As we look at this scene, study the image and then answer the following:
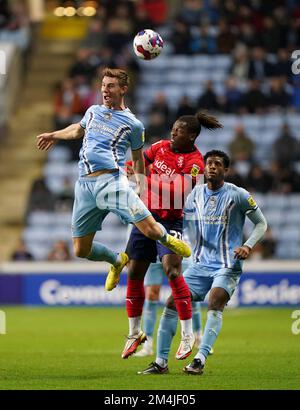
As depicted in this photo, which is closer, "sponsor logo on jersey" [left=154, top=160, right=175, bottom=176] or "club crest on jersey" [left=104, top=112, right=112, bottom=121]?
"club crest on jersey" [left=104, top=112, right=112, bottom=121]

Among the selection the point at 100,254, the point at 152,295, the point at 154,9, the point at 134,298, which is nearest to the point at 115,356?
the point at 152,295

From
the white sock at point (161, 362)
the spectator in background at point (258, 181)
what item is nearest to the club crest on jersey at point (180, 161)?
the white sock at point (161, 362)

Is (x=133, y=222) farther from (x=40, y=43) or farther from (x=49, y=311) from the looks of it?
(x=40, y=43)

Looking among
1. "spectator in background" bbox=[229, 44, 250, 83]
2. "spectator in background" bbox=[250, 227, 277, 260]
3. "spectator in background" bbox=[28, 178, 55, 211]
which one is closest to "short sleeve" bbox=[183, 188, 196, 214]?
"spectator in background" bbox=[250, 227, 277, 260]

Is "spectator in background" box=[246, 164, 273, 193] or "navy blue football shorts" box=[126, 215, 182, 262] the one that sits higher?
"spectator in background" box=[246, 164, 273, 193]

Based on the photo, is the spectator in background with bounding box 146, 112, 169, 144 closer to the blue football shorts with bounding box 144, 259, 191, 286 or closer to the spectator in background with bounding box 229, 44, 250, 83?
the spectator in background with bounding box 229, 44, 250, 83

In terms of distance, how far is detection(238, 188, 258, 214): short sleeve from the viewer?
9.77m

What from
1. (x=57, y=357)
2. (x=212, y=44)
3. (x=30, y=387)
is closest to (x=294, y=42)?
(x=212, y=44)

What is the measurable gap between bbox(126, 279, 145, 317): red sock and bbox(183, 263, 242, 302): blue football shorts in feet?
1.54

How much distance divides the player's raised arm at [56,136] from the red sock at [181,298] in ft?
5.30

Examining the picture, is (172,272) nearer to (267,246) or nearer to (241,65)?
(267,246)

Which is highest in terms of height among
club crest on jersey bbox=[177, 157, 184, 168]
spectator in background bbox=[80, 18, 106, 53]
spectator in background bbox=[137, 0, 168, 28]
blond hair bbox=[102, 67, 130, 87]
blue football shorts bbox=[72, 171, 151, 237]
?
spectator in background bbox=[137, 0, 168, 28]

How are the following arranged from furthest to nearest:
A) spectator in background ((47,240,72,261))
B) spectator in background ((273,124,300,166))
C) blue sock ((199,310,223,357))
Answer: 1. spectator in background ((273,124,300,166))
2. spectator in background ((47,240,72,261))
3. blue sock ((199,310,223,357))

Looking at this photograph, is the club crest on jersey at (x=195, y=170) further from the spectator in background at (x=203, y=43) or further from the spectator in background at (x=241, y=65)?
the spectator in background at (x=203, y=43)
